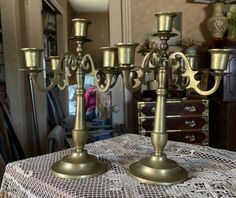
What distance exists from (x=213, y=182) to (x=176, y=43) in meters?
2.33

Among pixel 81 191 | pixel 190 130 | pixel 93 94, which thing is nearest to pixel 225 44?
pixel 190 130

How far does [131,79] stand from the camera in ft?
3.20

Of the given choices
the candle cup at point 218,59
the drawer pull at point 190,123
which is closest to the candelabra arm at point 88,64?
the candle cup at point 218,59

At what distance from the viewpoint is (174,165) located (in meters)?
0.94

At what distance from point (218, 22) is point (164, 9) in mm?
607

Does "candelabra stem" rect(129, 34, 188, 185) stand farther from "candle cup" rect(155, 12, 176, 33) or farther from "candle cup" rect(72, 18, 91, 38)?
"candle cup" rect(72, 18, 91, 38)

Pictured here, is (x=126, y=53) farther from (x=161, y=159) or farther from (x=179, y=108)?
(x=179, y=108)


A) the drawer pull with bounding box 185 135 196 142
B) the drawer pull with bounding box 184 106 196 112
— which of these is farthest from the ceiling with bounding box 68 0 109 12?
the drawer pull with bounding box 185 135 196 142

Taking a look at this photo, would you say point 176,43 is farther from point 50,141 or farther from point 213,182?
point 213,182

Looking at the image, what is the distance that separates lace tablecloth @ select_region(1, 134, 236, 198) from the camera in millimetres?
834

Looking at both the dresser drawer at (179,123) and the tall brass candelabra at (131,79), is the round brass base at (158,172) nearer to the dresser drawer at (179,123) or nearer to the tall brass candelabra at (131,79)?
the tall brass candelabra at (131,79)

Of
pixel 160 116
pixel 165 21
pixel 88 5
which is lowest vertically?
pixel 160 116

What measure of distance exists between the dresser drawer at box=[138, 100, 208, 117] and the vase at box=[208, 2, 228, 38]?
2.37 ft

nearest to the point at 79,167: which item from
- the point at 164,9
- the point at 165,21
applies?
the point at 165,21
